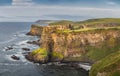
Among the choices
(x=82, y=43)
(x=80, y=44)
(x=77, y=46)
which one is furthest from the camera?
(x=82, y=43)

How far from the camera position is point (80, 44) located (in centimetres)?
14950

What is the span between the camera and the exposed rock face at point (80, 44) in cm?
14638

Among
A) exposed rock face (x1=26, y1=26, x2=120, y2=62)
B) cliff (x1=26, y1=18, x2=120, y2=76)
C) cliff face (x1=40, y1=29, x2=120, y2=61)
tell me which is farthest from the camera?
cliff face (x1=40, y1=29, x2=120, y2=61)

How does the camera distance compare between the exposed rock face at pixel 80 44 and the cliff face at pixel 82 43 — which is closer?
the exposed rock face at pixel 80 44

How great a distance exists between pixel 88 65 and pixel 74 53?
1240 centimetres

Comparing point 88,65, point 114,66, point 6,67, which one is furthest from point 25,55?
point 114,66

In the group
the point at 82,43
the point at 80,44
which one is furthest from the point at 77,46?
the point at 82,43

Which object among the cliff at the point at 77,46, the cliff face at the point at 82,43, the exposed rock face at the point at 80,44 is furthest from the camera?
the cliff face at the point at 82,43

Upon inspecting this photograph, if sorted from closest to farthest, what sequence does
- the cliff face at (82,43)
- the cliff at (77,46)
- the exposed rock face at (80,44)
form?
the cliff at (77,46)
the exposed rock face at (80,44)
the cliff face at (82,43)

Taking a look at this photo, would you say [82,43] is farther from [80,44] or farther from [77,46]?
[77,46]

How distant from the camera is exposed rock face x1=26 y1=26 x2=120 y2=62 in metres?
146

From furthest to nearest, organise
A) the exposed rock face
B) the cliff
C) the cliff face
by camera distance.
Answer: the cliff face
the exposed rock face
the cliff

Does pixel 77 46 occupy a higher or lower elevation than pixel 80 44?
lower

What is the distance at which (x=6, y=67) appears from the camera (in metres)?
133
